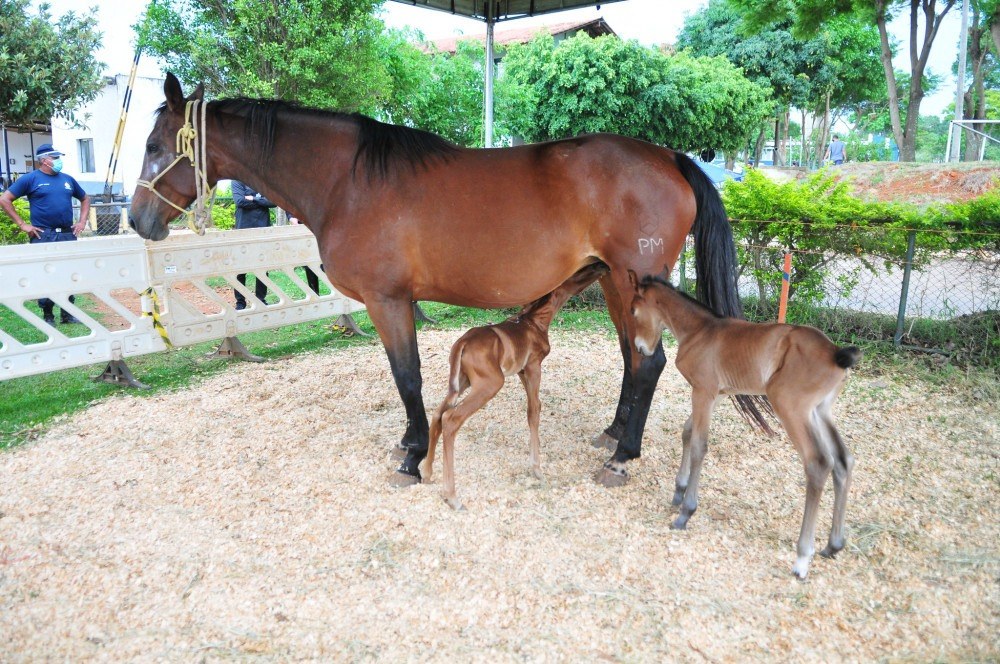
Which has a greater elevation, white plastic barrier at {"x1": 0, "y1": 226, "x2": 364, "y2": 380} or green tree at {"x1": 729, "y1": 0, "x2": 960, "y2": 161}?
green tree at {"x1": 729, "y1": 0, "x2": 960, "y2": 161}

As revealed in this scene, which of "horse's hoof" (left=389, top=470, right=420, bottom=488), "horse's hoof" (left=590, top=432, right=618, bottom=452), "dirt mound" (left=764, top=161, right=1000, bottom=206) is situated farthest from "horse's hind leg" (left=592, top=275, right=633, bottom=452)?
"dirt mound" (left=764, top=161, right=1000, bottom=206)

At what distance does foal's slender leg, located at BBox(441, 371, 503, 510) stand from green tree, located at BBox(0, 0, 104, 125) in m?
8.80

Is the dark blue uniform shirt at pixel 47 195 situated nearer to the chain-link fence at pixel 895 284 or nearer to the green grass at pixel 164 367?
the green grass at pixel 164 367

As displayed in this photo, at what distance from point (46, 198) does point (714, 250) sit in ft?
25.5

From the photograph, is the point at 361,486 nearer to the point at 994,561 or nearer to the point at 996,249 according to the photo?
the point at 994,561

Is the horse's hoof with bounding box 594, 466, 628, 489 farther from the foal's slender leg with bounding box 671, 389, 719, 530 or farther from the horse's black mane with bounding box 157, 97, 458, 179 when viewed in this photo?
the horse's black mane with bounding box 157, 97, 458, 179

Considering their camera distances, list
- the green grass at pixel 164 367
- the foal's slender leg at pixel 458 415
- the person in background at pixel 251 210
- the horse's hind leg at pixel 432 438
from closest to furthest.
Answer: the foal's slender leg at pixel 458 415, the horse's hind leg at pixel 432 438, the green grass at pixel 164 367, the person in background at pixel 251 210

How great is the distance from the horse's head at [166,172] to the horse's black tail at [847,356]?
3932 millimetres

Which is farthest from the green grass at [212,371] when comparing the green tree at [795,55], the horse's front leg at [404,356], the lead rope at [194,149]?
the green tree at [795,55]

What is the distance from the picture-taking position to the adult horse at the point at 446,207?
408cm

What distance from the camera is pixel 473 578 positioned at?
3.15m

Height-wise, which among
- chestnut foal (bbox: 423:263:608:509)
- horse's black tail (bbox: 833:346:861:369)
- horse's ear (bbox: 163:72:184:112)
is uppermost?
horse's ear (bbox: 163:72:184:112)

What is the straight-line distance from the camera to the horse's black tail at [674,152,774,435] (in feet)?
13.9

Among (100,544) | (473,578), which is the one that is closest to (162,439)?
(100,544)
